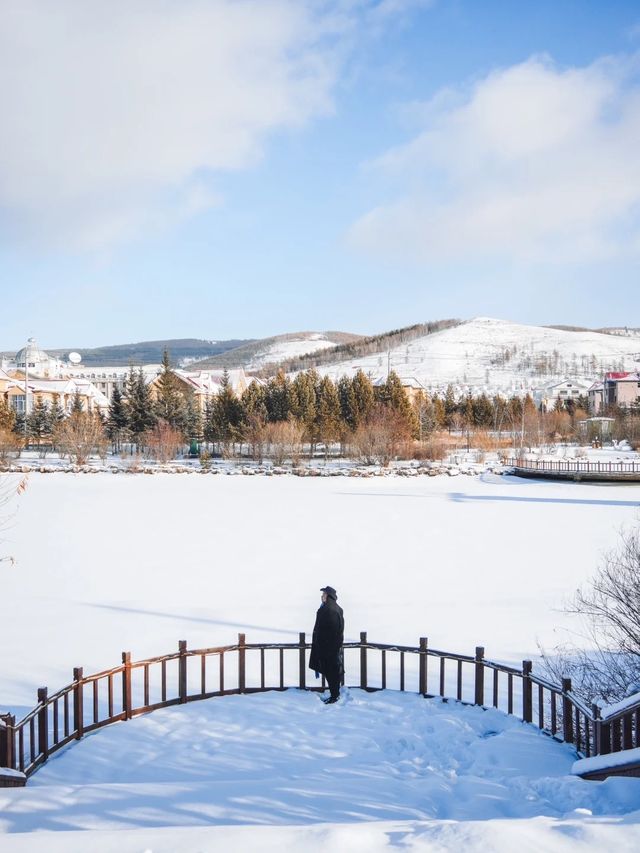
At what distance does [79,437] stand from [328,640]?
45519mm

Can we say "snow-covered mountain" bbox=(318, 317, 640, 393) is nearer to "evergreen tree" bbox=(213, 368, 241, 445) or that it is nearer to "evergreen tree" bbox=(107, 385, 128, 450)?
"evergreen tree" bbox=(213, 368, 241, 445)

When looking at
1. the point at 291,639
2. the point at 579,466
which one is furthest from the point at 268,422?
the point at 291,639

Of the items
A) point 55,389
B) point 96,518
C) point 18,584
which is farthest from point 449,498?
point 55,389

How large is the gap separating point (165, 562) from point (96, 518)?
898 centimetres

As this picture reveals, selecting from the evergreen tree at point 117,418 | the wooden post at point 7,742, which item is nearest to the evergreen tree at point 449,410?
the evergreen tree at point 117,418

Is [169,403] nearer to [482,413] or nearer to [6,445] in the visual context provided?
[6,445]

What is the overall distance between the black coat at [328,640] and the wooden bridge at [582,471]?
36.7m

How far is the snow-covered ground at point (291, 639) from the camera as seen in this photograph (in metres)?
3.73

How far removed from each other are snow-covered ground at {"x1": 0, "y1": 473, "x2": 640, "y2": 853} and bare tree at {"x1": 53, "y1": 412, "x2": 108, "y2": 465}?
20.8m

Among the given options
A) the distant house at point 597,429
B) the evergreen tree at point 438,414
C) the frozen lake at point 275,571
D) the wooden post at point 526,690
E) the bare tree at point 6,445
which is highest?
the evergreen tree at point 438,414

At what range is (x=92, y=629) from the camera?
11328 mm

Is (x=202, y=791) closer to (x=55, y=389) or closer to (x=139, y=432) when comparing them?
(x=139, y=432)

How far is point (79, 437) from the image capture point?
162 feet

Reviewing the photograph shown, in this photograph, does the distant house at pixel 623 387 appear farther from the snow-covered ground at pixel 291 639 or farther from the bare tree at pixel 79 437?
the snow-covered ground at pixel 291 639
